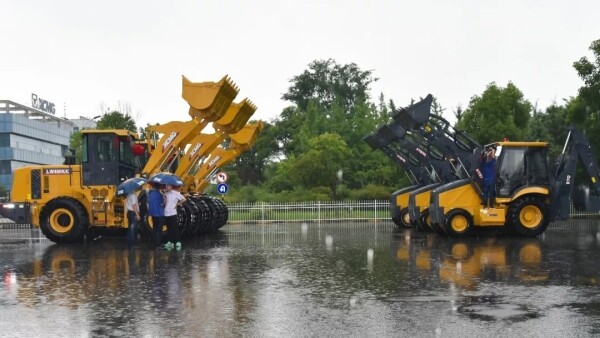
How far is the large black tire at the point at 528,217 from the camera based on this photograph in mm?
20422

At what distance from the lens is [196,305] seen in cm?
893

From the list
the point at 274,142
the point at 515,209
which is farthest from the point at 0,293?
the point at 274,142

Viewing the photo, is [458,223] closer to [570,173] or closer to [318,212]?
[570,173]

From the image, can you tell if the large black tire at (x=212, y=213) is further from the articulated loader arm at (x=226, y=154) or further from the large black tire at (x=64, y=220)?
the large black tire at (x=64, y=220)


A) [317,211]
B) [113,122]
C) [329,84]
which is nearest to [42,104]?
[329,84]

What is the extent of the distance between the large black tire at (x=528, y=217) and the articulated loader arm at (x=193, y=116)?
8655mm

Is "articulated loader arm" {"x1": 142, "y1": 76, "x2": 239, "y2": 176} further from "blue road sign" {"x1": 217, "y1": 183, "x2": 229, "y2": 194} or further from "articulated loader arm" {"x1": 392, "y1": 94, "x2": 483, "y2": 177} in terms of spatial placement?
"blue road sign" {"x1": 217, "y1": 183, "x2": 229, "y2": 194}

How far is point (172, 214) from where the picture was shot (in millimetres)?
16844

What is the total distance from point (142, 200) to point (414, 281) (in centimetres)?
1053

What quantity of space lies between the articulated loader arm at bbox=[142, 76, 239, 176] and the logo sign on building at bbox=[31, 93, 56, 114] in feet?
352

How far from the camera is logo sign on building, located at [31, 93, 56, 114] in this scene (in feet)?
392

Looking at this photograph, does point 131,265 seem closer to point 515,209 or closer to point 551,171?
point 515,209

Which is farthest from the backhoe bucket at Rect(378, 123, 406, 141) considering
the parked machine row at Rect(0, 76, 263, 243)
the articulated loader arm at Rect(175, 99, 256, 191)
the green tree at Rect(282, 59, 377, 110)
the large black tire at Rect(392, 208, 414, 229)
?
the green tree at Rect(282, 59, 377, 110)

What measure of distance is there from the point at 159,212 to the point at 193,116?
12.5 feet
